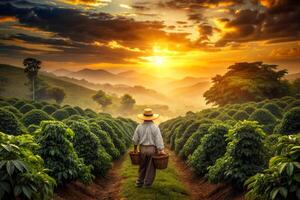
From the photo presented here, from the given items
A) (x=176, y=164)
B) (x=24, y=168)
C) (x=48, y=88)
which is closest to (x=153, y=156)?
(x=24, y=168)

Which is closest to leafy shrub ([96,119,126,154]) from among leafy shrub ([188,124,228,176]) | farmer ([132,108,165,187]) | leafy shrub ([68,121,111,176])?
leafy shrub ([68,121,111,176])

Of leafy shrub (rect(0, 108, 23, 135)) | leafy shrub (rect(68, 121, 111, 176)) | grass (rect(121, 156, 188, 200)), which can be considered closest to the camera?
grass (rect(121, 156, 188, 200))

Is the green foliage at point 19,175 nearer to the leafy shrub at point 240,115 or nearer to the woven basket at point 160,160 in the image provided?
the woven basket at point 160,160

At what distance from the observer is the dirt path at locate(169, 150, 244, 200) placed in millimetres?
11086

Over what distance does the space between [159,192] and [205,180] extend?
359cm

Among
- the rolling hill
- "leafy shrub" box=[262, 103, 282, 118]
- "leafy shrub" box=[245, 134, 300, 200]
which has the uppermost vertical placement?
the rolling hill

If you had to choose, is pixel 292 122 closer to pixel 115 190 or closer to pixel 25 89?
pixel 115 190

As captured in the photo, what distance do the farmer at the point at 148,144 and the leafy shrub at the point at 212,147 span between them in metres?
2.68

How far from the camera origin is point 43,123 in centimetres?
1006

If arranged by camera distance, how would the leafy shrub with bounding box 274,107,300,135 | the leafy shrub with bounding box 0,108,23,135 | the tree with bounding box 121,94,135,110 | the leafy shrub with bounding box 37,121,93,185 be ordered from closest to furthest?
the leafy shrub with bounding box 37,121,93,185 → the leafy shrub with bounding box 274,107,300,135 → the leafy shrub with bounding box 0,108,23,135 → the tree with bounding box 121,94,135,110

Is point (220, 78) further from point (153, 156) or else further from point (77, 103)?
point (77, 103)

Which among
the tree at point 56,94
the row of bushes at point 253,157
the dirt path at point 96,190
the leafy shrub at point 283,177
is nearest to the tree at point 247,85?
the row of bushes at point 253,157

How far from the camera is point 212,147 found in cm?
1434

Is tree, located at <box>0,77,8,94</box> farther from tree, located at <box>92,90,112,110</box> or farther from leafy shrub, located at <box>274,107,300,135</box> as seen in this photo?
leafy shrub, located at <box>274,107,300,135</box>
